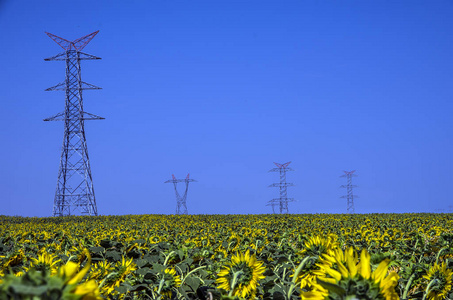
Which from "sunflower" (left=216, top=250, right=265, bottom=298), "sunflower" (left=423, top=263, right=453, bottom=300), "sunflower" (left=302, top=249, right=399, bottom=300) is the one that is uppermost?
"sunflower" (left=302, top=249, right=399, bottom=300)

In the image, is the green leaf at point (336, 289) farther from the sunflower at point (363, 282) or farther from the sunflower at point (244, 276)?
the sunflower at point (244, 276)

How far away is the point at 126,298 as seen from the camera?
2596 mm

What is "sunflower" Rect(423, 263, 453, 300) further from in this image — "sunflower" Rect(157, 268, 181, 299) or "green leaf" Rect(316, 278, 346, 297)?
"green leaf" Rect(316, 278, 346, 297)

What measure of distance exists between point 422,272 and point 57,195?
31.7 metres

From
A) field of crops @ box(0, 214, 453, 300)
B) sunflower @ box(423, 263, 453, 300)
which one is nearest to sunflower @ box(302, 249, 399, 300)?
field of crops @ box(0, 214, 453, 300)

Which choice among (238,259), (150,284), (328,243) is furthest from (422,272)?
(150,284)

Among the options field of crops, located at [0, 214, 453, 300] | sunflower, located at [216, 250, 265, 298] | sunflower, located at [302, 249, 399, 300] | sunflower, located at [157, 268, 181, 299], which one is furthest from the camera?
sunflower, located at [157, 268, 181, 299]

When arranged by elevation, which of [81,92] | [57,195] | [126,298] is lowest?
[126,298]

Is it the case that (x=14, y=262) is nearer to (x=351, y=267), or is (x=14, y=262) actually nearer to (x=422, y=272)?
(x=422, y=272)

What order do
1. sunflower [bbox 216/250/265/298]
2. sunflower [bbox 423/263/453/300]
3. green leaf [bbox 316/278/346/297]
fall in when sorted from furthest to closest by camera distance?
sunflower [bbox 423/263/453/300]
sunflower [bbox 216/250/265/298]
green leaf [bbox 316/278/346/297]

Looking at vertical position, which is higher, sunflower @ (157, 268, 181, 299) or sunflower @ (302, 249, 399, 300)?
sunflower @ (302, 249, 399, 300)

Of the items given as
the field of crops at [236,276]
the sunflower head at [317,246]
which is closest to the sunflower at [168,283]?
the field of crops at [236,276]

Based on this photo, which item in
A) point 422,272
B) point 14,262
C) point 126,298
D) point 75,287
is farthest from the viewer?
point 14,262

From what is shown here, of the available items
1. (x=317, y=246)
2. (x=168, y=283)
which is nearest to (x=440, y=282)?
(x=317, y=246)
